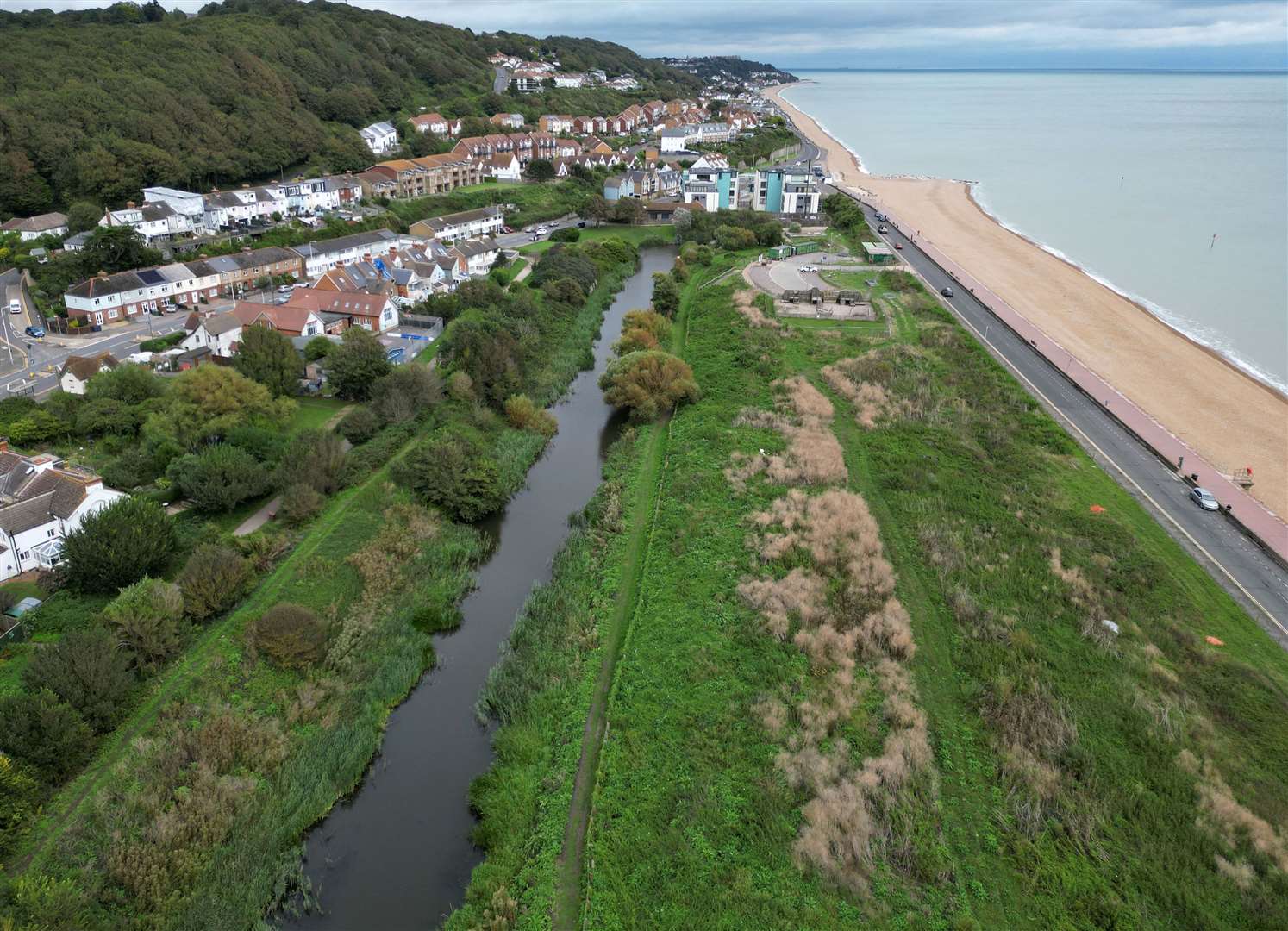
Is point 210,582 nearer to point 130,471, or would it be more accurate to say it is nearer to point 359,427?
point 130,471

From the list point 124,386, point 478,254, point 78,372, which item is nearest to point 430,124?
point 478,254

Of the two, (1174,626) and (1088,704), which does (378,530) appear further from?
(1174,626)

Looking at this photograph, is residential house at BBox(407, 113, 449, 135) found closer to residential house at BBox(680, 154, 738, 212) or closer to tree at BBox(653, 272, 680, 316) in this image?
residential house at BBox(680, 154, 738, 212)

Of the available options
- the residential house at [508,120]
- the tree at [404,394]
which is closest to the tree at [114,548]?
the tree at [404,394]

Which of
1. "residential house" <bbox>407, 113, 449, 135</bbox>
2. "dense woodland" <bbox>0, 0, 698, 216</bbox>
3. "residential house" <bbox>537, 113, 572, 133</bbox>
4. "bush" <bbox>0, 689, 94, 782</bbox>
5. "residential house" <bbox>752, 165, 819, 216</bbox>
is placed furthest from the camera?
"residential house" <bbox>537, 113, 572, 133</bbox>

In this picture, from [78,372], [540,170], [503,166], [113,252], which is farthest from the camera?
[503,166]

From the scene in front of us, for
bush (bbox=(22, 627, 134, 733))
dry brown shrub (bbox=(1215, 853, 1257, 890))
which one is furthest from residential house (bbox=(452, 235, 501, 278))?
dry brown shrub (bbox=(1215, 853, 1257, 890))
